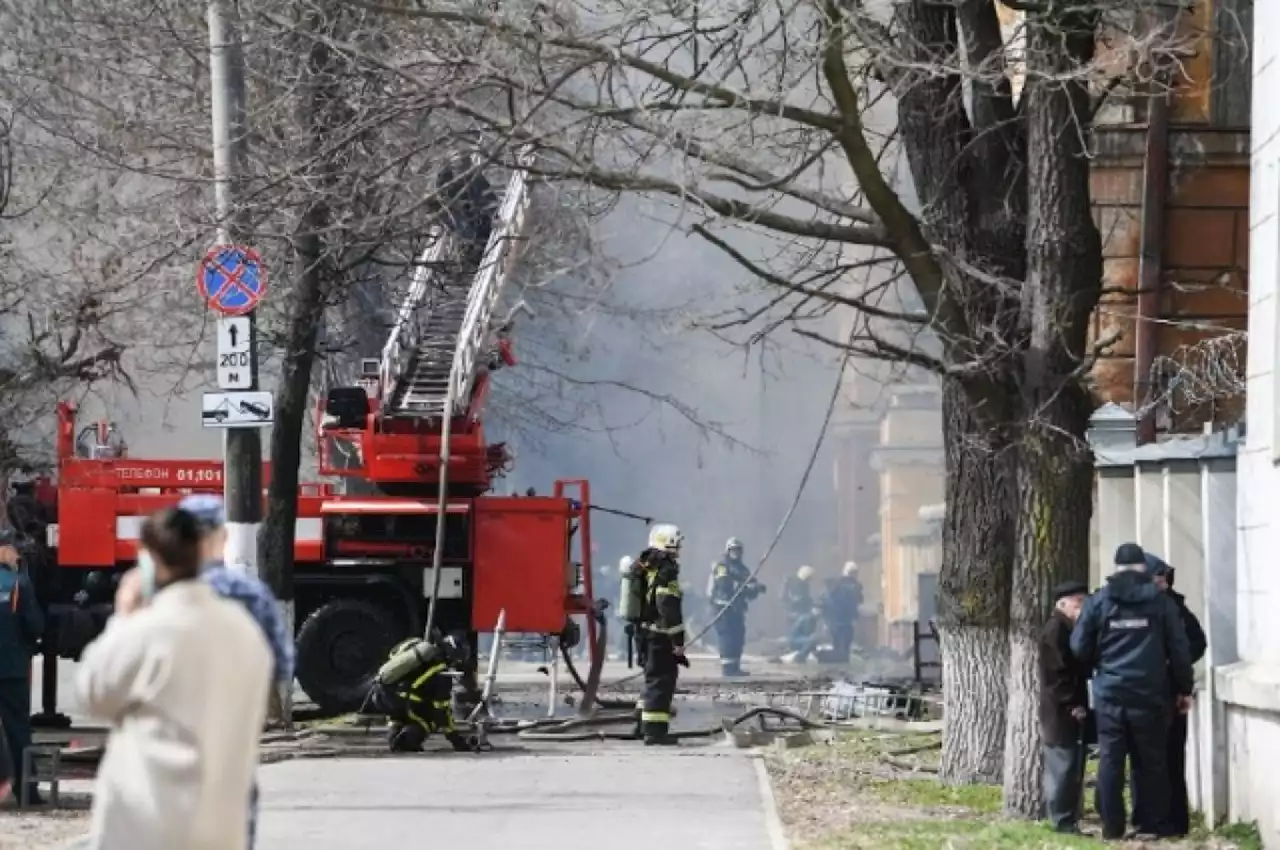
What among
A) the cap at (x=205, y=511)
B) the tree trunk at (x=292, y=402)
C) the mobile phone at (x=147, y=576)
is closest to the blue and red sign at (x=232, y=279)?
the tree trunk at (x=292, y=402)

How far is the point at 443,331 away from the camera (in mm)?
21531

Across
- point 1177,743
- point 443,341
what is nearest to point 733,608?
point 443,341

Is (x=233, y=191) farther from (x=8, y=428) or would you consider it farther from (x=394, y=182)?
(x=8, y=428)

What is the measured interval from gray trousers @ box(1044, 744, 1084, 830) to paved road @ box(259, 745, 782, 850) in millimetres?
1346

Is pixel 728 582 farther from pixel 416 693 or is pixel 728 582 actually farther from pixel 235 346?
pixel 235 346

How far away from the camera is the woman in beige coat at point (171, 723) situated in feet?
19.9

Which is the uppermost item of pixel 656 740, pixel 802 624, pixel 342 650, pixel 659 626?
pixel 659 626

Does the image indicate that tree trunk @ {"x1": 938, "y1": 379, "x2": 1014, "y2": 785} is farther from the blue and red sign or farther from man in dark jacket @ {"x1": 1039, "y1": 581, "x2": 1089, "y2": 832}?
the blue and red sign

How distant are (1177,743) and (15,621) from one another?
590 centimetres

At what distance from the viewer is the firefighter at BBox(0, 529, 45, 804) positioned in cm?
1316

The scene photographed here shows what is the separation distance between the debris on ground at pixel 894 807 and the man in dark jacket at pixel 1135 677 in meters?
0.24

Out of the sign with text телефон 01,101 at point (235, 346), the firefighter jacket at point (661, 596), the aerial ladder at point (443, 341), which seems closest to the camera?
the sign with text телефон 01,101 at point (235, 346)

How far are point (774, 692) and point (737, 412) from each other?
2765cm

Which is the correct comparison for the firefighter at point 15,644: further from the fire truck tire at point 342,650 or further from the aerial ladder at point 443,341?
the fire truck tire at point 342,650
